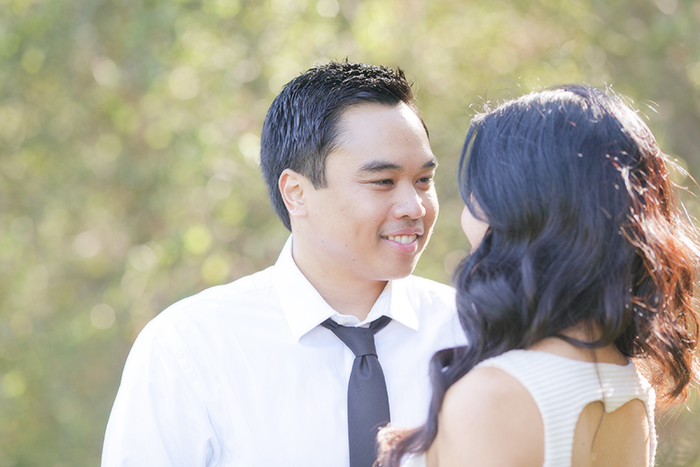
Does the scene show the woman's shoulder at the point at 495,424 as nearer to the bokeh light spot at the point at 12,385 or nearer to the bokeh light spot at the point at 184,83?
the bokeh light spot at the point at 184,83

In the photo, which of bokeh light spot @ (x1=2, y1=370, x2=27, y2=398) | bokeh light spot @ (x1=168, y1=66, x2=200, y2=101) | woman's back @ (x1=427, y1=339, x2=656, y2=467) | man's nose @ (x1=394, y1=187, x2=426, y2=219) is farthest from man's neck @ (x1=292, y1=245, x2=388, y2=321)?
bokeh light spot @ (x1=2, y1=370, x2=27, y2=398)

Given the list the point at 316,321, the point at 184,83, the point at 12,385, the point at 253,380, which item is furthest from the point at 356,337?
the point at 12,385

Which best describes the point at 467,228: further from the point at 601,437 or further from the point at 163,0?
the point at 163,0

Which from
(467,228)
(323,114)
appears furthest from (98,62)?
(467,228)

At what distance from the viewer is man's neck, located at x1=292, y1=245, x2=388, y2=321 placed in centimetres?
197

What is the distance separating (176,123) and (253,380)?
110 inches

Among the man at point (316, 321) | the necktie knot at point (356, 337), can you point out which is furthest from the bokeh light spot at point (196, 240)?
the necktie knot at point (356, 337)

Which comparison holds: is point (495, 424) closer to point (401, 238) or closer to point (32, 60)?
point (401, 238)

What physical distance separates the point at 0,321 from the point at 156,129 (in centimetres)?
201

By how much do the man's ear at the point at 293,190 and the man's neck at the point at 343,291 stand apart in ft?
0.59

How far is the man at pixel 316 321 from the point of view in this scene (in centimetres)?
171

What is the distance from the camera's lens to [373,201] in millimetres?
1873

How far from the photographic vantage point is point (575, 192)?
1.18m

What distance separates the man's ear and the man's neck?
0.59 feet
